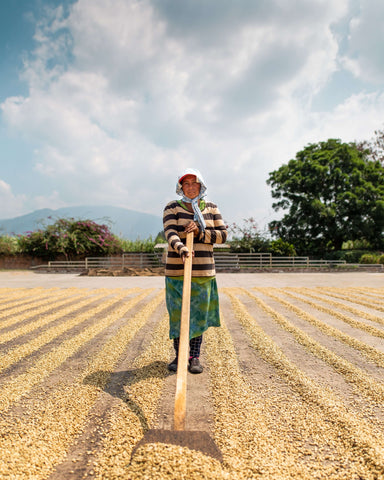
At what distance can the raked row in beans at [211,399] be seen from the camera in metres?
1.35

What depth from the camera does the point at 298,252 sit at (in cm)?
1802

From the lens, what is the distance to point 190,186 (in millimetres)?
2424

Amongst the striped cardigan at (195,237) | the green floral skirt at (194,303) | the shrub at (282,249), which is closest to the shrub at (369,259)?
the shrub at (282,249)

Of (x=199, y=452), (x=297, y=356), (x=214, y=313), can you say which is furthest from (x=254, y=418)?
(x=297, y=356)

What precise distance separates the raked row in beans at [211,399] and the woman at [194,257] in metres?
0.36

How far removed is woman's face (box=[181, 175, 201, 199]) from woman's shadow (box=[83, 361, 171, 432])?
1.34m

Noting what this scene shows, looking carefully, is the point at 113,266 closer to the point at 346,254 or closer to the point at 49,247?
the point at 49,247

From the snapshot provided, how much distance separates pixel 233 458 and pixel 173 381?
87 centimetres

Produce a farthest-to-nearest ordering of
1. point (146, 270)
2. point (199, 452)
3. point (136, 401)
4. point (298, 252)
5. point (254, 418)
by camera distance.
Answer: point (298, 252), point (146, 270), point (136, 401), point (254, 418), point (199, 452)

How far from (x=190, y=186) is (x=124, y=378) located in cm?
148

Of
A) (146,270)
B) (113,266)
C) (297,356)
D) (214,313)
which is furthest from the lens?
(113,266)

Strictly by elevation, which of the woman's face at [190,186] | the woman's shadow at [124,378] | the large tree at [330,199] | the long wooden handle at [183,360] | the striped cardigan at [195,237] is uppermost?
the large tree at [330,199]

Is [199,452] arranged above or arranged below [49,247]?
below

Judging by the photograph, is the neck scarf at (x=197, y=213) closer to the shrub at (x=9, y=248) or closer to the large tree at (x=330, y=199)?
the large tree at (x=330, y=199)
